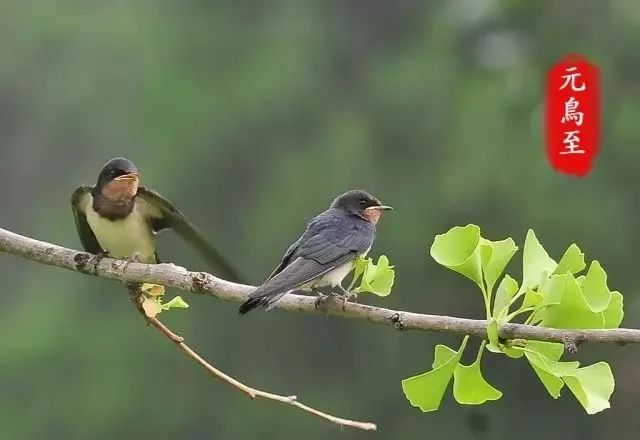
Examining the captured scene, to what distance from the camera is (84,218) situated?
77 cm

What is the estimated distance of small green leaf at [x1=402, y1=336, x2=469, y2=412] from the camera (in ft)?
1.25

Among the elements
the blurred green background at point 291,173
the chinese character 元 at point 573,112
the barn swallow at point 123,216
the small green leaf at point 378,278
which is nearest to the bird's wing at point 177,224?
the barn swallow at point 123,216

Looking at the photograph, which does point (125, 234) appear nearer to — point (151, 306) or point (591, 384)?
point (151, 306)

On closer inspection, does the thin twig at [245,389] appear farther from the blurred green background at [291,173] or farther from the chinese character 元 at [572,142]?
the chinese character 元 at [572,142]

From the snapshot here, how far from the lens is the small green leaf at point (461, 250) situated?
15.0 inches

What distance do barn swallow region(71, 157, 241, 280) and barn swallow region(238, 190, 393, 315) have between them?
0.13 meters

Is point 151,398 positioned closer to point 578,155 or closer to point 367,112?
point 367,112

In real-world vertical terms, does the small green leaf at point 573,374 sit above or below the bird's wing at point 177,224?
above

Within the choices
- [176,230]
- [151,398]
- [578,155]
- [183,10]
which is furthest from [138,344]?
[176,230]

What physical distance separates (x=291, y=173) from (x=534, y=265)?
1.20 metres

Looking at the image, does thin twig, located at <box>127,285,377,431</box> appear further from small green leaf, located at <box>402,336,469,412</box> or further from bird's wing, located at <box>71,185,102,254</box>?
bird's wing, located at <box>71,185,102,254</box>

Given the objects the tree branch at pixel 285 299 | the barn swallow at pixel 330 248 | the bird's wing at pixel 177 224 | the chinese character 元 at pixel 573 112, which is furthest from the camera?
the chinese character 元 at pixel 573 112

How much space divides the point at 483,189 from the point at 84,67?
2.53 feet

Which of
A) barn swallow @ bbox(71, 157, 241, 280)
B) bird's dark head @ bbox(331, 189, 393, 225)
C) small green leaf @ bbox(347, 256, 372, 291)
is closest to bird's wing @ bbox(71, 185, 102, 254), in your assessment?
barn swallow @ bbox(71, 157, 241, 280)
